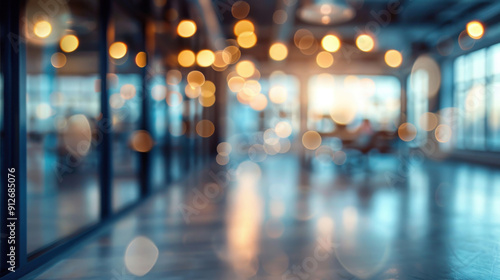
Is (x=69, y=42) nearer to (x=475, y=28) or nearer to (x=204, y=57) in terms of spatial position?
(x=204, y=57)

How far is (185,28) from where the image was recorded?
21.7ft

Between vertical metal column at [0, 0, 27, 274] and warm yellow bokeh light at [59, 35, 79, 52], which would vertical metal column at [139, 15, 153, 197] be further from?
warm yellow bokeh light at [59, 35, 79, 52]

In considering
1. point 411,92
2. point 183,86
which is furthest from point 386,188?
point 411,92

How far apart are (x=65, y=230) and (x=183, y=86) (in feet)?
13.6

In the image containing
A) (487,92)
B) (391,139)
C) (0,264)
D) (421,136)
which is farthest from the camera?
(421,136)

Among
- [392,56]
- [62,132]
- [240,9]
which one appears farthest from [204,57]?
[392,56]

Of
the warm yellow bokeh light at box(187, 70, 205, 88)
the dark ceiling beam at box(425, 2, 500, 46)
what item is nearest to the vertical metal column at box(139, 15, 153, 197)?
the warm yellow bokeh light at box(187, 70, 205, 88)

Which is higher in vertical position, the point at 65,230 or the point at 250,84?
the point at 250,84

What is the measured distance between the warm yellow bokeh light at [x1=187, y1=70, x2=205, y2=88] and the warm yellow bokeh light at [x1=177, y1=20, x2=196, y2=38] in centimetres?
110

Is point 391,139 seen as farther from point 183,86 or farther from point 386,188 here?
point 183,86

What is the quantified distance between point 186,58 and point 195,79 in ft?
2.91

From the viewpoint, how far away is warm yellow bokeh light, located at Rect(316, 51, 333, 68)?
1277cm

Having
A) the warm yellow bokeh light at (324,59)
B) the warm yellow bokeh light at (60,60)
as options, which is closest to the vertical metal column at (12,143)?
the warm yellow bokeh light at (324,59)

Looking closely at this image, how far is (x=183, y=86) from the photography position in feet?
23.9
